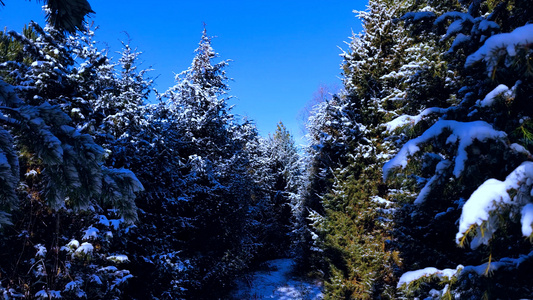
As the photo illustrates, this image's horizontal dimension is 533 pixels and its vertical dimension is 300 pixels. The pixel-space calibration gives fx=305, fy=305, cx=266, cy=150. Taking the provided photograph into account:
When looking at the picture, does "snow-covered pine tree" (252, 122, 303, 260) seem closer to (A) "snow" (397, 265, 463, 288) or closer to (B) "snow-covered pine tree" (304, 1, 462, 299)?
(B) "snow-covered pine tree" (304, 1, 462, 299)

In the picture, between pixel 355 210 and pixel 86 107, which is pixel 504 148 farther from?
pixel 86 107

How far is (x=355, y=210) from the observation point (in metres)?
7.57

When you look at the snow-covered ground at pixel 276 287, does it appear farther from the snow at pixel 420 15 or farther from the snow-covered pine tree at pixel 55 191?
the snow at pixel 420 15

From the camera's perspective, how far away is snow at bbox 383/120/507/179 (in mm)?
2594

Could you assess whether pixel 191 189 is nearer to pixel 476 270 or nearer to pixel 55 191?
pixel 55 191

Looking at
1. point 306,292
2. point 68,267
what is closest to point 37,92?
point 68,267

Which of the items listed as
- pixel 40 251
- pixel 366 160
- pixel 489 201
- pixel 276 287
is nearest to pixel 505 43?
pixel 489 201

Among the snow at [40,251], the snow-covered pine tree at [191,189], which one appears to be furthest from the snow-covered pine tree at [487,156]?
the snow-covered pine tree at [191,189]

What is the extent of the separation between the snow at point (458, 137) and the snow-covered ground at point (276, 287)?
353 inches

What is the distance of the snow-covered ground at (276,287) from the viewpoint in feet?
40.1

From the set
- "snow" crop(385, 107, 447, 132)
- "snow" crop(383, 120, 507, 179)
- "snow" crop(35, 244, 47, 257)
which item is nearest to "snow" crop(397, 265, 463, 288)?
"snow" crop(383, 120, 507, 179)

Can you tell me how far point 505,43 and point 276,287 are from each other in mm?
13714

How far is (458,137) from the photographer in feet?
9.03

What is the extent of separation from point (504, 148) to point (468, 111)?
1.15 meters
